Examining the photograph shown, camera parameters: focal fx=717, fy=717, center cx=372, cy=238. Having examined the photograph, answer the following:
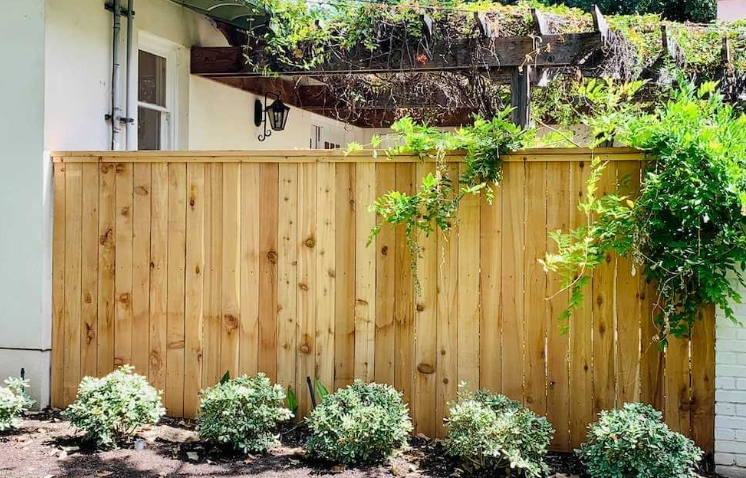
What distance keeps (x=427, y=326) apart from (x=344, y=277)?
601 millimetres

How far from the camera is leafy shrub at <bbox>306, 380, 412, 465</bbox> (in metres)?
3.88

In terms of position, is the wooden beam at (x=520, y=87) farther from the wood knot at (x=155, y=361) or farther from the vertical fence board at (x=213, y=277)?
the wood knot at (x=155, y=361)

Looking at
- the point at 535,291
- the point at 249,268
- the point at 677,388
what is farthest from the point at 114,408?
the point at 677,388

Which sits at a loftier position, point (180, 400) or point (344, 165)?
point (344, 165)

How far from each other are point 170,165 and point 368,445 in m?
2.24

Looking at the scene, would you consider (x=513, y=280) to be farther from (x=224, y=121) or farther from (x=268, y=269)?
(x=224, y=121)

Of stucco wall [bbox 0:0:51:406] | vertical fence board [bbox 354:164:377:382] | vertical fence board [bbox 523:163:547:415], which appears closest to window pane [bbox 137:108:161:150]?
stucco wall [bbox 0:0:51:406]

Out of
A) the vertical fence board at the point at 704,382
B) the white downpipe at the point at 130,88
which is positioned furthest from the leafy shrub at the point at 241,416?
the white downpipe at the point at 130,88

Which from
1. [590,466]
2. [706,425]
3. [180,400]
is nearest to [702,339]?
[706,425]

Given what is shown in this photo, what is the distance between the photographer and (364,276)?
4.46m

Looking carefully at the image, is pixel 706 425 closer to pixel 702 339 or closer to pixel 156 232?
pixel 702 339

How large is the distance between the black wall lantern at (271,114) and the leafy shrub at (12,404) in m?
4.12

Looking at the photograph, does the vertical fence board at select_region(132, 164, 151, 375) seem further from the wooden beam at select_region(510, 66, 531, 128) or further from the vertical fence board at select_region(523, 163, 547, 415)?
the wooden beam at select_region(510, 66, 531, 128)

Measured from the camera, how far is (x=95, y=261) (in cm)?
486
